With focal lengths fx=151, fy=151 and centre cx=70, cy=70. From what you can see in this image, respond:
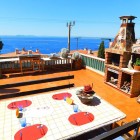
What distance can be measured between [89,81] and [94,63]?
2143 mm

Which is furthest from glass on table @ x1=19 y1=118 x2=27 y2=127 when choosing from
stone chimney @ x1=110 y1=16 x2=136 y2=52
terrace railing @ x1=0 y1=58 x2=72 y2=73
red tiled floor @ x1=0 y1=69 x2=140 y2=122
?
terrace railing @ x1=0 y1=58 x2=72 y2=73

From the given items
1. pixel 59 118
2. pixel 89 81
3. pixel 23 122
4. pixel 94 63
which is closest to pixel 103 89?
pixel 89 81

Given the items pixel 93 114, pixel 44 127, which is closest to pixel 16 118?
pixel 44 127

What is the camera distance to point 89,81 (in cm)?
935

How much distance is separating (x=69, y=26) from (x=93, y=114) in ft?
45.4

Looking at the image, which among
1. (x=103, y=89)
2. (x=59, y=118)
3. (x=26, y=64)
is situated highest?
(x=26, y=64)

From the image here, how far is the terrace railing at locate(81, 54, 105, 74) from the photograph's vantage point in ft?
33.7

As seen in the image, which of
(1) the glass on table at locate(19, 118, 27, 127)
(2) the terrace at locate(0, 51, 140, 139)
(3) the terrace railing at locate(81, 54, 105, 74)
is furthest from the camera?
(3) the terrace railing at locate(81, 54, 105, 74)

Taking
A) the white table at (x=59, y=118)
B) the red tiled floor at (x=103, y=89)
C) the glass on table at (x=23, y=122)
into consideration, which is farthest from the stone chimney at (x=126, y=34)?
the glass on table at (x=23, y=122)

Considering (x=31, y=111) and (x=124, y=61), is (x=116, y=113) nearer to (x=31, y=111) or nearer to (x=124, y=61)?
(x=31, y=111)

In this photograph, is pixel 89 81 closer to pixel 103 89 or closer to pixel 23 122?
pixel 103 89

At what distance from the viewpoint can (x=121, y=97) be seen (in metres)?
7.23

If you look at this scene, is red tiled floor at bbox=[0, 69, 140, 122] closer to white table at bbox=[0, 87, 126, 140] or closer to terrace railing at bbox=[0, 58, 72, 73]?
terrace railing at bbox=[0, 58, 72, 73]

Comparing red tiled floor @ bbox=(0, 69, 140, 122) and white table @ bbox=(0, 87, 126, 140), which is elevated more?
white table @ bbox=(0, 87, 126, 140)
